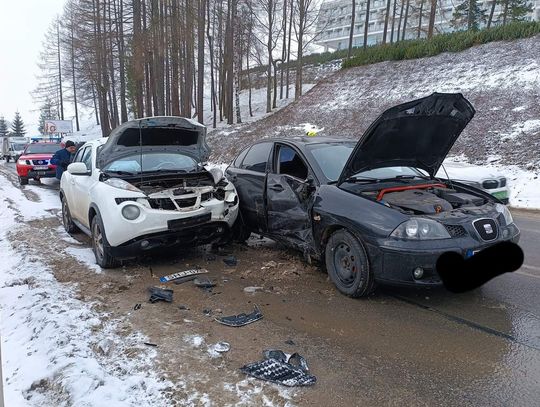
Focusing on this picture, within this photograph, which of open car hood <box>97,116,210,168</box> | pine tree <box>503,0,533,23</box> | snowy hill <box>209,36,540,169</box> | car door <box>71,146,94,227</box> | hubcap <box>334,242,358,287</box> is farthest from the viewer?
pine tree <box>503,0,533,23</box>

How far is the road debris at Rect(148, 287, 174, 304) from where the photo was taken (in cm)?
455

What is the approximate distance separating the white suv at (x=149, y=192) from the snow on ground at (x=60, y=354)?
3.06 feet

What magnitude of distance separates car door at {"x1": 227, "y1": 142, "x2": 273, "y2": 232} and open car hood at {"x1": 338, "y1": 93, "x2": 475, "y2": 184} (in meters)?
1.56

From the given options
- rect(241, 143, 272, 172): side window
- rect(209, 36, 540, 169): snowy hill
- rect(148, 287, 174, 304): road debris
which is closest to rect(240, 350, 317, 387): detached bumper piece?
rect(148, 287, 174, 304): road debris

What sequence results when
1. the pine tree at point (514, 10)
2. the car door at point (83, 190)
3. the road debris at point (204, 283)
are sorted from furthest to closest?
the pine tree at point (514, 10), the car door at point (83, 190), the road debris at point (204, 283)

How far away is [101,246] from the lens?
223 inches

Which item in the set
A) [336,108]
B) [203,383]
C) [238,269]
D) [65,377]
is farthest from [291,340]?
[336,108]

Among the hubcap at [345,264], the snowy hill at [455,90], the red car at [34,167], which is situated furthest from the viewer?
the red car at [34,167]

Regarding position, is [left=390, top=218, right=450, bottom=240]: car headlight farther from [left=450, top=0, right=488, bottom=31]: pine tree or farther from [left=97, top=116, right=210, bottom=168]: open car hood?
[left=450, top=0, right=488, bottom=31]: pine tree

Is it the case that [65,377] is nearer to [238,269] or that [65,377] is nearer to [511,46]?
[238,269]

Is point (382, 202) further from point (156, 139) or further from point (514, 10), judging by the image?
point (514, 10)

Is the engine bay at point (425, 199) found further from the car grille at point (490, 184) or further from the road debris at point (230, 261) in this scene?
the car grille at point (490, 184)

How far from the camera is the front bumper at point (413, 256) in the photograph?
385cm

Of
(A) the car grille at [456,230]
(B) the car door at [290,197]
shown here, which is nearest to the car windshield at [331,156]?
(B) the car door at [290,197]
